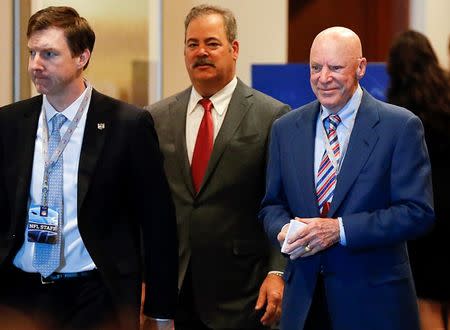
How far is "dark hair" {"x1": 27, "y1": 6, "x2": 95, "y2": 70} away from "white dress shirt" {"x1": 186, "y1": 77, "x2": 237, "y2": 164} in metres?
0.93

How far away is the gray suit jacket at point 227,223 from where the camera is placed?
4.43m

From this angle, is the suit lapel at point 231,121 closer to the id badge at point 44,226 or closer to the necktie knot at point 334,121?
the necktie knot at point 334,121

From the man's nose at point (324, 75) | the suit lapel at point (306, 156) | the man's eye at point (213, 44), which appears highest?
the man's eye at point (213, 44)

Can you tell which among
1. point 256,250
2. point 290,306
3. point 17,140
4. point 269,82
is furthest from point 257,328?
point 269,82

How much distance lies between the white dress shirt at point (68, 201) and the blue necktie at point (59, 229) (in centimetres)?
3

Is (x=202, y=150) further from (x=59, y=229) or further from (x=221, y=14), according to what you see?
(x=59, y=229)

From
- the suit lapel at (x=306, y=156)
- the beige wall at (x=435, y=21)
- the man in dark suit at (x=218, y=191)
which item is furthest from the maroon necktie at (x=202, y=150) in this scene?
the beige wall at (x=435, y=21)

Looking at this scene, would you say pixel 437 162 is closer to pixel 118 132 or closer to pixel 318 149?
pixel 318 149

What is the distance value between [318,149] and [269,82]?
2.79 metres

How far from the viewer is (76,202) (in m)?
3.62

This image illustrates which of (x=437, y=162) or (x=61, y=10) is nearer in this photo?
(x=61, y=10)

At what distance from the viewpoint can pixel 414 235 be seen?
3617 millimetres

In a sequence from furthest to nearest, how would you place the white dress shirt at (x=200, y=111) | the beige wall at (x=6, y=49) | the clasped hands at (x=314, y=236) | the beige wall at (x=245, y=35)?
the beige wall at (x=245, y=35) → the beige wall at (x=6, y=49) → the white dress shirt at (x=200, y=111) → the clasped hands at (x=314, y=236)

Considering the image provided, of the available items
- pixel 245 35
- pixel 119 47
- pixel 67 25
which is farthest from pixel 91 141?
pixel 245 35
